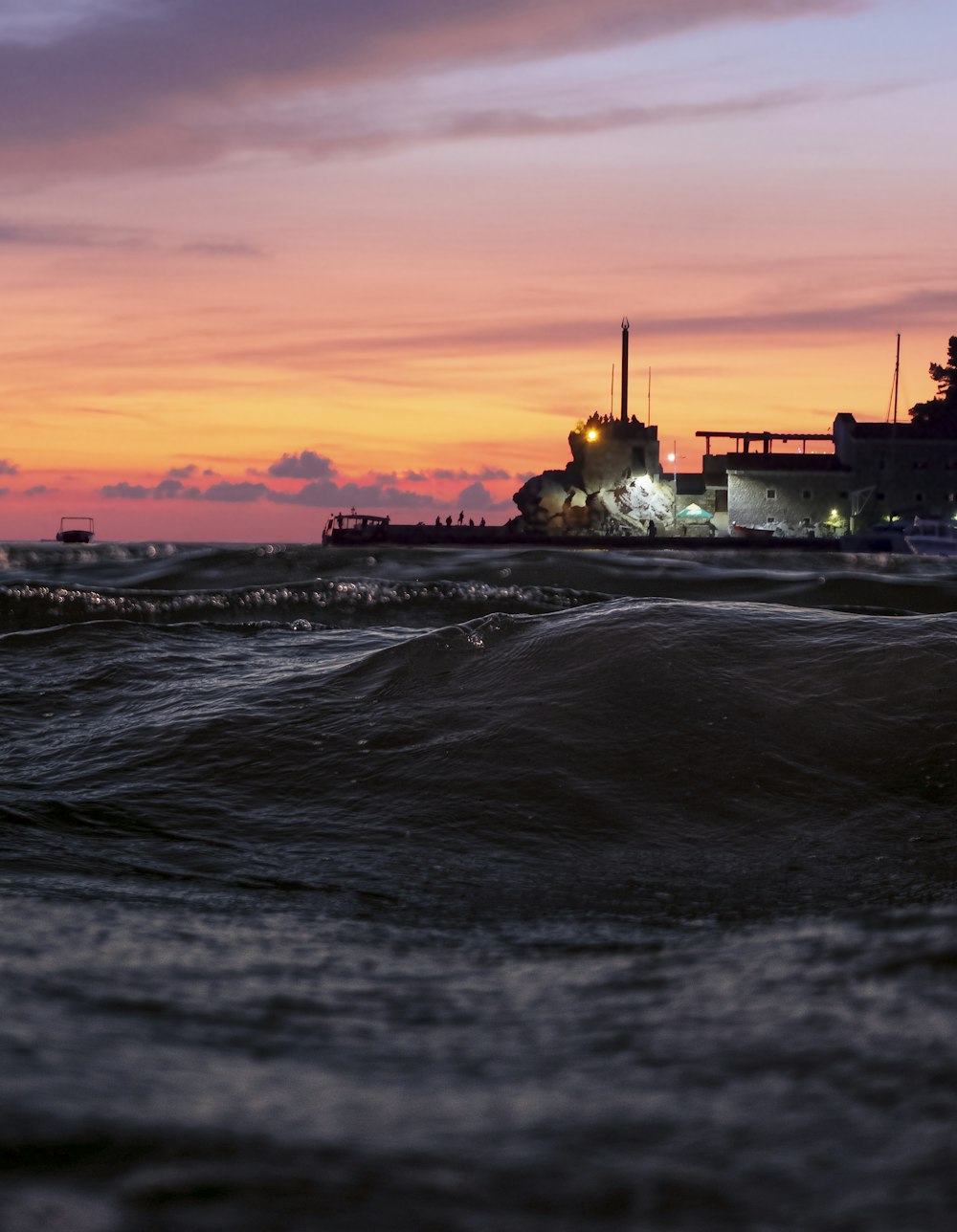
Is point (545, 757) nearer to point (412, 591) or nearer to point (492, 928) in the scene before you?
point (492, 928)

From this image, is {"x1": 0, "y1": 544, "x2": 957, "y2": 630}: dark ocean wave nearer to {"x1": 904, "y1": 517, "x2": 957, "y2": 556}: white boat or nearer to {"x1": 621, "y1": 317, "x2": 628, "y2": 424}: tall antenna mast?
{"x1": 904, "y1": 517, "x2": 957, "y2": 556}: white boat

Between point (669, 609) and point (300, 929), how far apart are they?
3.98 metres

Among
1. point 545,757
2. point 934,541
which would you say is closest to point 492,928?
point 545,757

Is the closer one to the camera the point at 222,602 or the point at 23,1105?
the point at 23,1105

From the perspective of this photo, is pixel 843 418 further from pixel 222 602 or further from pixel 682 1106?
pixel 682 1106

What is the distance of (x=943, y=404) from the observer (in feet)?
310

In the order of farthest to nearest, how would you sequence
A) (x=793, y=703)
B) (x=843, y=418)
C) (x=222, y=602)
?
(x=843, y=418), (x=222, y=602), (x=793, y=703)

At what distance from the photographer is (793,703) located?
5.72 m

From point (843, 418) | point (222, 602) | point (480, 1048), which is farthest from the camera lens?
point (843, 418)

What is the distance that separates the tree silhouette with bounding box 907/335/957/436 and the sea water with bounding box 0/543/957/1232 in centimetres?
9302

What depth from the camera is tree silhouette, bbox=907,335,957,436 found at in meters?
92.5

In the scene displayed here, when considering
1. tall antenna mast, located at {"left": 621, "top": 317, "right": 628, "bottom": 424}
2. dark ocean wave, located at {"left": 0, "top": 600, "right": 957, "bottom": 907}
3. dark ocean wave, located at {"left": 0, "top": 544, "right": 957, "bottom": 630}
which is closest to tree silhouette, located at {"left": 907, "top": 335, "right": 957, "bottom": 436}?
tall antenna mast, located at {"left": 621, "top": 317, "right": 628, "bottom": 424}

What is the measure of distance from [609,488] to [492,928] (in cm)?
8790

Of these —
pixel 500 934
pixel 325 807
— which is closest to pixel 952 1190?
pixel 500 934
